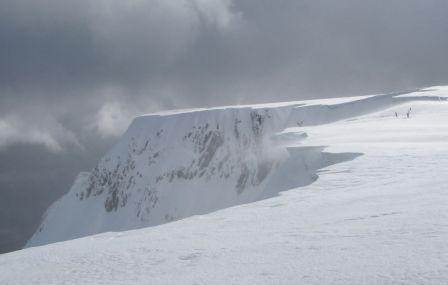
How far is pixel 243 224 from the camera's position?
11188 mm

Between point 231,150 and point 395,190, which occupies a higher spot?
point 231,150

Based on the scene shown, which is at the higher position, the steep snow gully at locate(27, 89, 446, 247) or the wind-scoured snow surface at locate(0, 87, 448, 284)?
the steep snow gully at locate(27, 89, 446, 247)

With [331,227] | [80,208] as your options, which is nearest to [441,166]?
[331,227]

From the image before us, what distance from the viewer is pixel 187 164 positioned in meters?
99.6

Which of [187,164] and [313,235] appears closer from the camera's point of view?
[313,235]

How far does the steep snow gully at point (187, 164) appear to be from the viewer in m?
Answer: 58.4

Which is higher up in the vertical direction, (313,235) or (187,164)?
(187,164)

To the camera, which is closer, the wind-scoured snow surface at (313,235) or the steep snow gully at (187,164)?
the wind-scoured snow surface at (313,235)

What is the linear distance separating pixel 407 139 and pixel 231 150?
64.4 m

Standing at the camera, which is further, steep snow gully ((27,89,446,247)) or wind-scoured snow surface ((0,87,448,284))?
steep snow gully ((27,89,446,247))

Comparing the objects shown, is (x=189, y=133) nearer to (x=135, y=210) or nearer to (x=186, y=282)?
(x=135, y=210)

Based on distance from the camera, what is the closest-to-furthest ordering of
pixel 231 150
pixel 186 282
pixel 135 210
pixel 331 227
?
1. pixel 186 282
2. pixel 331 227
3. pixel 231 150
4. pixel 135 210

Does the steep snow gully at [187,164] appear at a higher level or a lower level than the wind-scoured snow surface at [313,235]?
higher

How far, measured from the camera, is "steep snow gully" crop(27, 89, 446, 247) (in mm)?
58375
